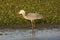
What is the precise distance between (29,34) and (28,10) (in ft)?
14.1

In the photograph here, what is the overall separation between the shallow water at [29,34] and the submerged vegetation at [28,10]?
60.5 inches

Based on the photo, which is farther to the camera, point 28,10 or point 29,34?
point 28,10

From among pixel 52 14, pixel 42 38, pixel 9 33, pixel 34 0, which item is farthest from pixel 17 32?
pixel 34 0

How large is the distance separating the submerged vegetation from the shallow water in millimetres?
1535

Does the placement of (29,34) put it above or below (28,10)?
below

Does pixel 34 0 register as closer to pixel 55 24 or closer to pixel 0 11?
pixel 0 11

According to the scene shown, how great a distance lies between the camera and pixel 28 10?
690 inches

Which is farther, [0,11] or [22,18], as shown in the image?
[0,11]

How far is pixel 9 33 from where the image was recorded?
13.6 m

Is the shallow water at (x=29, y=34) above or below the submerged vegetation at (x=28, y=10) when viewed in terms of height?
below

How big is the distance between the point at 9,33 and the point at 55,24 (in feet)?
8.27

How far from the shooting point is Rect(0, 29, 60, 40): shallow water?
12664 millimetres

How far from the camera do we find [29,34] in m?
13.3

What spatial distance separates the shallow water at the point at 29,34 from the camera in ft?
41.5
